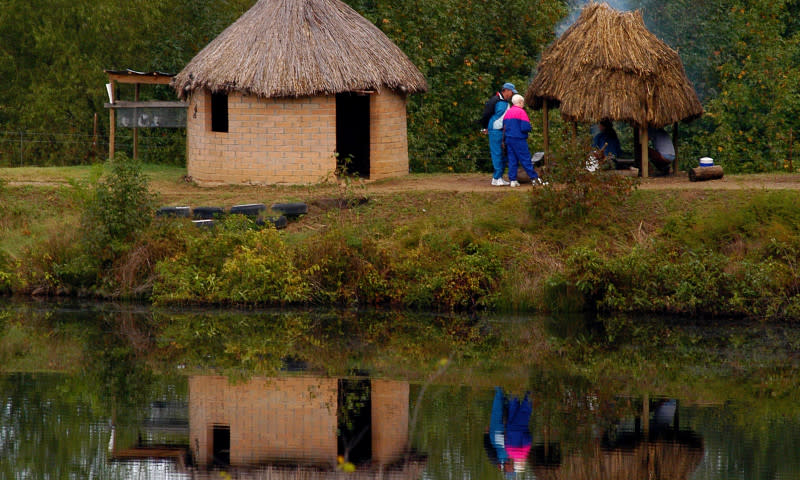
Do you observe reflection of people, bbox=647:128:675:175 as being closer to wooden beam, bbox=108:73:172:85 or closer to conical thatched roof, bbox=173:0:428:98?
conical thatched roof, bbox=173:0:428:98

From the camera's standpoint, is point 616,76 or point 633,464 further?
point 616,76

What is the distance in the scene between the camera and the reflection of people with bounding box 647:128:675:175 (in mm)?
23422

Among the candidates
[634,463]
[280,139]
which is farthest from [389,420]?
[280,139]

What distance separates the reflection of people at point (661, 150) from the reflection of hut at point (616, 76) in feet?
1.56

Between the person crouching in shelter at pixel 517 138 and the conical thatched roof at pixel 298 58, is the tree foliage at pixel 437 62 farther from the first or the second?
the person crouching in shelter at pixel 517 138

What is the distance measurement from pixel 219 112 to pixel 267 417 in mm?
11980

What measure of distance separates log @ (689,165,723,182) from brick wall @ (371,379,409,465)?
28.8 ft

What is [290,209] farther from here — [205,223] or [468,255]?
[468,255]

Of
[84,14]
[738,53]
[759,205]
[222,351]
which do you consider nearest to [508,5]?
[738,53]

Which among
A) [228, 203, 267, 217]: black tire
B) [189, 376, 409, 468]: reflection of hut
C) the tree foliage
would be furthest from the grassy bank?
the tree foliage

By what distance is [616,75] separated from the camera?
22.3 m

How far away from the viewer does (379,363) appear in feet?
54.4

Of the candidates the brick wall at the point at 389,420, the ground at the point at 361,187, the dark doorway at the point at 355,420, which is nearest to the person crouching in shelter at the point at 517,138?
the ground at the point at 361,187

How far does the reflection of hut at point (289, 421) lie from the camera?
13.1 metres
